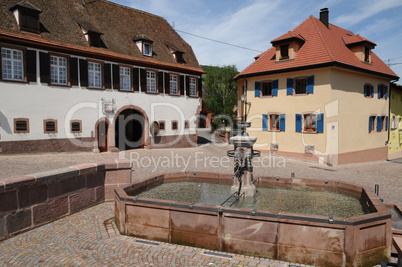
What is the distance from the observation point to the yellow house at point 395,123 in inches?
1050

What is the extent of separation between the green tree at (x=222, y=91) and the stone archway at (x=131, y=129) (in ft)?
77.4

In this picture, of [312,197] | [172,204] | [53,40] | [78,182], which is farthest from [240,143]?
[53,40]

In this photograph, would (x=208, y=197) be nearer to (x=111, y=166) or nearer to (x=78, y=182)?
(x=111, y=166)

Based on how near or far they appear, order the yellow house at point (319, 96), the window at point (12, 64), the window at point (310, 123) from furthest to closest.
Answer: the window at point (310, 123) → the yellow house at point (319, 96) → the window at point (12, 64)

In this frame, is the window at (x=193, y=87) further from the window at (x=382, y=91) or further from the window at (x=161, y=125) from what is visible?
the window at (x=382, y=91)

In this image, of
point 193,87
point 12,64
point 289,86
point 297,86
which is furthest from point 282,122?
point 12,64

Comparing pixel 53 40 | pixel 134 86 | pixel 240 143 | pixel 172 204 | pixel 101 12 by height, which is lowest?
pixel 172 204

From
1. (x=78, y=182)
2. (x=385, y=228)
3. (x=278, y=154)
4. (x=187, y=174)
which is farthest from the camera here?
(x=278, y=154)

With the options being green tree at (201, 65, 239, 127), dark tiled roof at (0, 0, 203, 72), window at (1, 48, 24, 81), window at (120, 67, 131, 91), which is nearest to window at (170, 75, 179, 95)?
dark tiled roof at (0, 0, 203, 72)

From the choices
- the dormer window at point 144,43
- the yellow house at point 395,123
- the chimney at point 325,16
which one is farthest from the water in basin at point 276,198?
the yellow house at point 395,123

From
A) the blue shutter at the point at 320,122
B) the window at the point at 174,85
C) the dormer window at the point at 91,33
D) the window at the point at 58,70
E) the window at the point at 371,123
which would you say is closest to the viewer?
the window at the point at 58,70

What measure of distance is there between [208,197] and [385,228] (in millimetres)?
4558

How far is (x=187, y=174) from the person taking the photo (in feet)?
33.9

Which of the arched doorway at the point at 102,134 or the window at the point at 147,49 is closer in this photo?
the arched doorway at the point at 102,134
